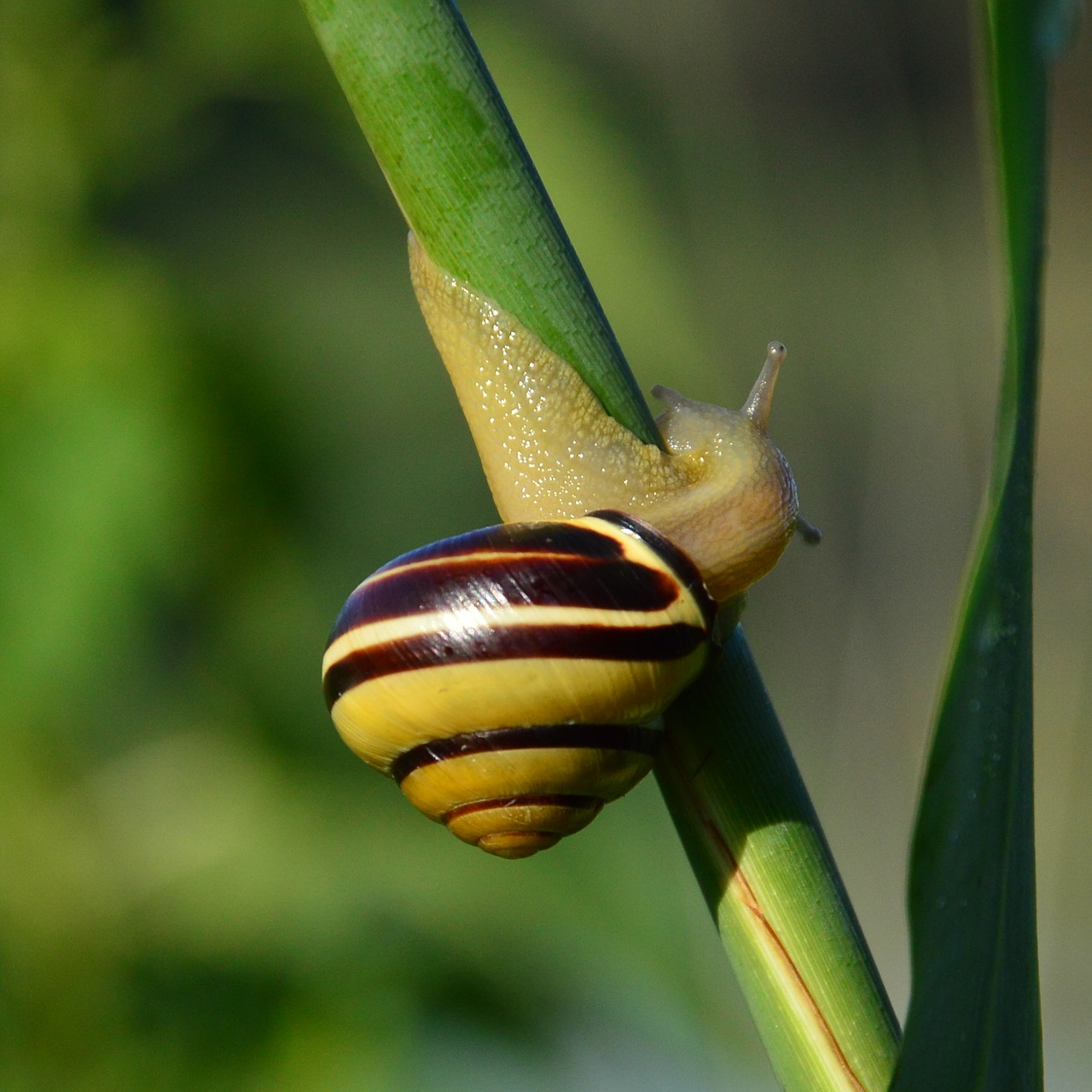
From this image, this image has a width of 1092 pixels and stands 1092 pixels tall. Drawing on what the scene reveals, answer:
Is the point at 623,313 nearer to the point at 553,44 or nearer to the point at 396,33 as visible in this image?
the point at 553,44

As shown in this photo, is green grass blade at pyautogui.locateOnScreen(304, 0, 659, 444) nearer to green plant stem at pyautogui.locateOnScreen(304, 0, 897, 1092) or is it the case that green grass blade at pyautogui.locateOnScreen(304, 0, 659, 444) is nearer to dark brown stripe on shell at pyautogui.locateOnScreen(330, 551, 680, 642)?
green plant stem at pyautogui.locateOnScreen(304, 0, 897, 1092)

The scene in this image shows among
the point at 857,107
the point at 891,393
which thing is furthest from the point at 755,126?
the point at 891,393

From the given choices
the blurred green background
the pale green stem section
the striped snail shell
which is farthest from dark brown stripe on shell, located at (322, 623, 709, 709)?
the blurred green background

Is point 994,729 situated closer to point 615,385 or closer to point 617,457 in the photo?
point 615,385

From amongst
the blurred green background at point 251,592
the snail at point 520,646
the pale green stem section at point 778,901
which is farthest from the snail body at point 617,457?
the blurred green background at point 251,592

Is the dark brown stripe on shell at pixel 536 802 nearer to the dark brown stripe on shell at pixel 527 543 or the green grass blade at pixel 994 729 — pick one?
the dark brown stripe on shell at pixel 527 543

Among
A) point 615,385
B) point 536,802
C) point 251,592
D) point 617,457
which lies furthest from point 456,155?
point 251,592
